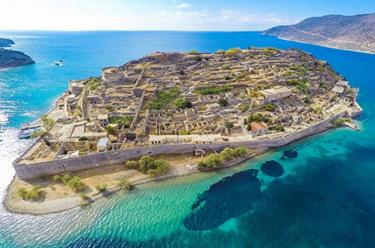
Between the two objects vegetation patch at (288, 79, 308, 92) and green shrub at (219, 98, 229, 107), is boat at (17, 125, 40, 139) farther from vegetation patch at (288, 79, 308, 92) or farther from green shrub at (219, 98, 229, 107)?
vegetation patch at (288, 79, 308, 92)

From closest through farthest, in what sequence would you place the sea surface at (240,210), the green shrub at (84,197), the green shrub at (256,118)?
1. the sea surface at (240,210)
2. the green shrub at (84,197)
3. the green shrub at (256,118)

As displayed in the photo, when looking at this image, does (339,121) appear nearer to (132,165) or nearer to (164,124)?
(164,124)

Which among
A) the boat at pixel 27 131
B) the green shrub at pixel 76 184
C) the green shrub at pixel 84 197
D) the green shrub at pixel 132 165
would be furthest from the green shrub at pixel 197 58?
the green shrub at pixel 84 197

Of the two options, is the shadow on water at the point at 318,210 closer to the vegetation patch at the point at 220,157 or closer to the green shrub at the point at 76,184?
the vegetation patch at the point at 220,157

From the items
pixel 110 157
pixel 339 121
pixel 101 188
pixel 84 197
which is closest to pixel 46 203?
pixel 84 197

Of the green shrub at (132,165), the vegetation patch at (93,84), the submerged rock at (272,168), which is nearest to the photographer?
the green shrub at (132,165)
